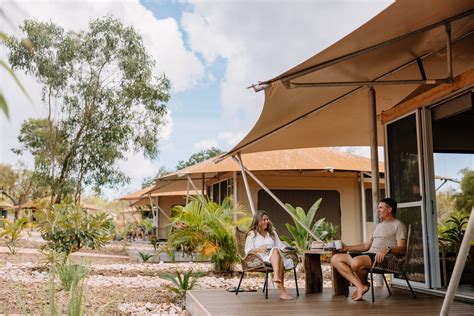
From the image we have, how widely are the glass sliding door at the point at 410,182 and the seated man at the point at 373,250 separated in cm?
53

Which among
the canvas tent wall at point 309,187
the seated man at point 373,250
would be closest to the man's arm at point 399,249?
the seated man at point 373,250

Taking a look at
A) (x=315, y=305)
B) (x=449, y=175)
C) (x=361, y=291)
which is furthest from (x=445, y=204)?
(x=315, y=305)

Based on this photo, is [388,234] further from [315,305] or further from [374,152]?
[315,305]

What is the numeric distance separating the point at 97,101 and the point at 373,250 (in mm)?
19579

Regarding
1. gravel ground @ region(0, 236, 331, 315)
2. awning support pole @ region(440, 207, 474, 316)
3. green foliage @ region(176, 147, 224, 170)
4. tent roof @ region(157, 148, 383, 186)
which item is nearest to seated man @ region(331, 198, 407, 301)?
gravel ground @ region(0, 236, 331, 315)

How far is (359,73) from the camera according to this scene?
6.02 metres

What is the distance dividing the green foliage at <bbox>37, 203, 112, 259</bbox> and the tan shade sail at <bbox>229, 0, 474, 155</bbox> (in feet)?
12.7

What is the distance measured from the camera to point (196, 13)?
107ft

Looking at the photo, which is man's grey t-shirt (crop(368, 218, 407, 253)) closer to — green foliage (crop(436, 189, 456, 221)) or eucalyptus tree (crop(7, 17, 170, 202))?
green foliage (crop(436, 189, 456, 221))

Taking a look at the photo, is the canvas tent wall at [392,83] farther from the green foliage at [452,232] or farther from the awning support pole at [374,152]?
the green foliage at [452,232]

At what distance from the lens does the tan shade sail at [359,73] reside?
4711mm

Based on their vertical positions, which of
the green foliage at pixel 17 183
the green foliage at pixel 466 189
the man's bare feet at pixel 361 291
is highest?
the green foliage at pixel 17 183

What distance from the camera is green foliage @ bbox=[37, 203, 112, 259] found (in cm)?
1018

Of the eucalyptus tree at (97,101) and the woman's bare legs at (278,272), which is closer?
the woman's bare legs at (278,272)
